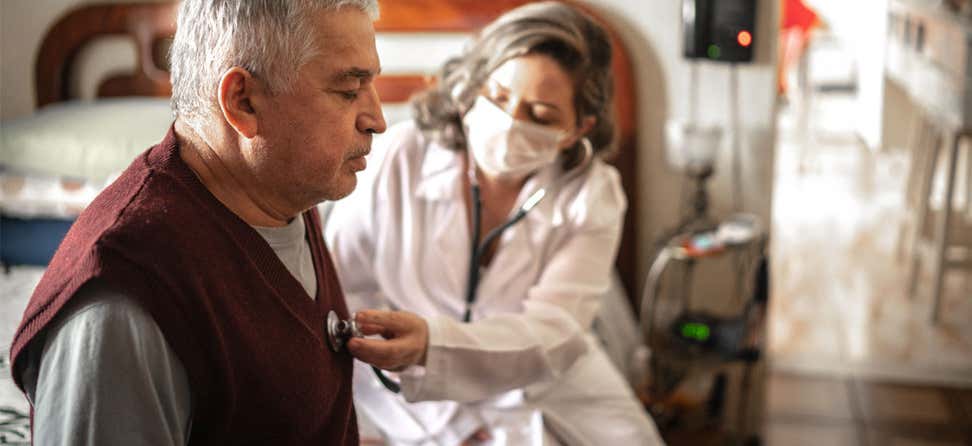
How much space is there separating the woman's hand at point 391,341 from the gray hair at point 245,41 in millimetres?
359

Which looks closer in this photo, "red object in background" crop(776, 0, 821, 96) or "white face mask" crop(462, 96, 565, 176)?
"white face mask" crop(462, 96, 565, 176)

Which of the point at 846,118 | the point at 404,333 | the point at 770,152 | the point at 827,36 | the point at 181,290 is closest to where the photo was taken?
the point at 181,290

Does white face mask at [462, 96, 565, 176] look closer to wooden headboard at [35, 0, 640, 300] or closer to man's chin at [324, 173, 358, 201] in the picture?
man's chin at [324, 173, 358, 201]

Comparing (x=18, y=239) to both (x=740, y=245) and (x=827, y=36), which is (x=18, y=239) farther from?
(x=827, y=36)

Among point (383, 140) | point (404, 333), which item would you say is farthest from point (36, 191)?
point (404, 333)

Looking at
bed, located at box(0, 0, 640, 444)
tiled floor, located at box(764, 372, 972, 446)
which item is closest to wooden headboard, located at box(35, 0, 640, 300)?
bed, located at box(0, 0, 640, 444)

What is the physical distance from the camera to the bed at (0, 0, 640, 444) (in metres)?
2.51

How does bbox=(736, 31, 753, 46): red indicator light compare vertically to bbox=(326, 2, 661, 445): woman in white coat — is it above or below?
above

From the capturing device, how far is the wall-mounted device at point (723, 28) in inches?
98.8

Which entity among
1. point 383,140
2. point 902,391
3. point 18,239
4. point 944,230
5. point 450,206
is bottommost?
point 902,391

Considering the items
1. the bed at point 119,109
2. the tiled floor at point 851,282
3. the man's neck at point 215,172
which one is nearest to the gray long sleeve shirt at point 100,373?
the man's neck at point 215,172

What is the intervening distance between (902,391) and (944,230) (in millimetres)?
715

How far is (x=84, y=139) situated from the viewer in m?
2.71

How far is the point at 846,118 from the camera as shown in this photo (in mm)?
6434
